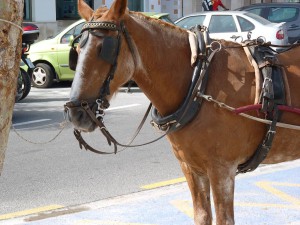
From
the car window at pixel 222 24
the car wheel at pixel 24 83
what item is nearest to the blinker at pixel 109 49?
the car wheel at pixel 24 83

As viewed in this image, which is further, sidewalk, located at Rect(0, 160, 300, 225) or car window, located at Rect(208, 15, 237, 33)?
car window, located at Rect(208, 15, 237, 33)

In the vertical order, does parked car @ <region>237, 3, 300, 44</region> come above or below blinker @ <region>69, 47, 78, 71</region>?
below

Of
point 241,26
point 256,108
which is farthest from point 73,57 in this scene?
point 241,26

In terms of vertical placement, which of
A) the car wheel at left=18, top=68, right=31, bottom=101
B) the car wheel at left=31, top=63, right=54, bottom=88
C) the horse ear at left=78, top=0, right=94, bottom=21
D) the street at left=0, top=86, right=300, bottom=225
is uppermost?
the horse ear at left=78, top=0, right=94, bottom=21

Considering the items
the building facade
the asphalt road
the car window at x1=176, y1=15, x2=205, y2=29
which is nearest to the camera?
the asphalt road

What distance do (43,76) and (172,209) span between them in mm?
10892

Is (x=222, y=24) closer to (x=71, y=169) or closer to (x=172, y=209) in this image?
(x=71, y=169)

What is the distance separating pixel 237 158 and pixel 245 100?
0.39 m

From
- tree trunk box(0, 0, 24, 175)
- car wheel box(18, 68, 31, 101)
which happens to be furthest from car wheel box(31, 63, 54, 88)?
tree trunk box(0, 0, 24, 175)

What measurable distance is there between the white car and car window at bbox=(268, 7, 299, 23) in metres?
1.39

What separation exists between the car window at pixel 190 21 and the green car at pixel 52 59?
790 mm

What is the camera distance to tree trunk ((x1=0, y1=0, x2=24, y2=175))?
3564mm

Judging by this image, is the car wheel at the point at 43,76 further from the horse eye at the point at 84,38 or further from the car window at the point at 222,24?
the horse eye at the point at 84,38

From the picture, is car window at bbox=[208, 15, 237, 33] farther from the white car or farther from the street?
the street
